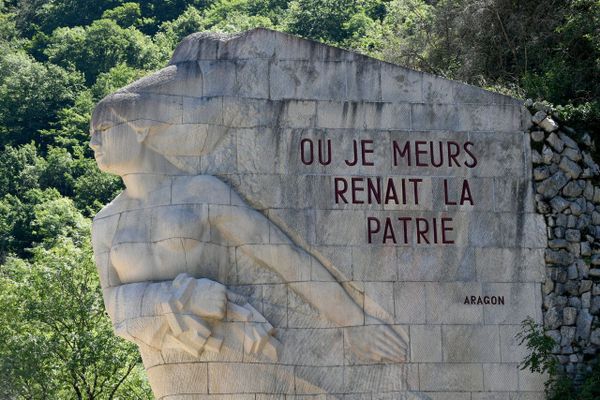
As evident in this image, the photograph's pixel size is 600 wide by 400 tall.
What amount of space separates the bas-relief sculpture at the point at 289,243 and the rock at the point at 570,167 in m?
0.75

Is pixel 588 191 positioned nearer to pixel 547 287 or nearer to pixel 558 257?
pixel 558 257

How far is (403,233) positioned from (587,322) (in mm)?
3322

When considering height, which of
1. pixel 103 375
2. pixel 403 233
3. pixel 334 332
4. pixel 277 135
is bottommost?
pixel 103 375

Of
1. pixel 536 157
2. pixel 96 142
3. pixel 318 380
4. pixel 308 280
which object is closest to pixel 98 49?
pixel 96 142

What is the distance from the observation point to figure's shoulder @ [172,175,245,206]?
23.4 meters

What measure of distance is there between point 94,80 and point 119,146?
58.3 m

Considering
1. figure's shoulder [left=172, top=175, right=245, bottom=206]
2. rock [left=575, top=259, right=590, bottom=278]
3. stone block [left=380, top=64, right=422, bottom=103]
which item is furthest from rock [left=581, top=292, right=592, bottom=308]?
figure's shoulder [left=172, top=175, right=245, bottom=206]

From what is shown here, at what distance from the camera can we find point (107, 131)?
77.9 ft

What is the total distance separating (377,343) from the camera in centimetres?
2341

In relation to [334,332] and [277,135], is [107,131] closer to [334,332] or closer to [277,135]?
[277,135]

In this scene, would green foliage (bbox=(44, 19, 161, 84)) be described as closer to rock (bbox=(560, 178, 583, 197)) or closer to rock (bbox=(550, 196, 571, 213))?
rock (bbox=(560, 178, 583, 197))

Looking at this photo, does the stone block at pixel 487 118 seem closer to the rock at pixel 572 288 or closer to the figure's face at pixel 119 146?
the rock at pixel 572 288

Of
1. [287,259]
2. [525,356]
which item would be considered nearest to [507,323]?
[525,356]

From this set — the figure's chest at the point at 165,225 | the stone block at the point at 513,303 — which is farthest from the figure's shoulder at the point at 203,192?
the stone block at the point at 513,303
